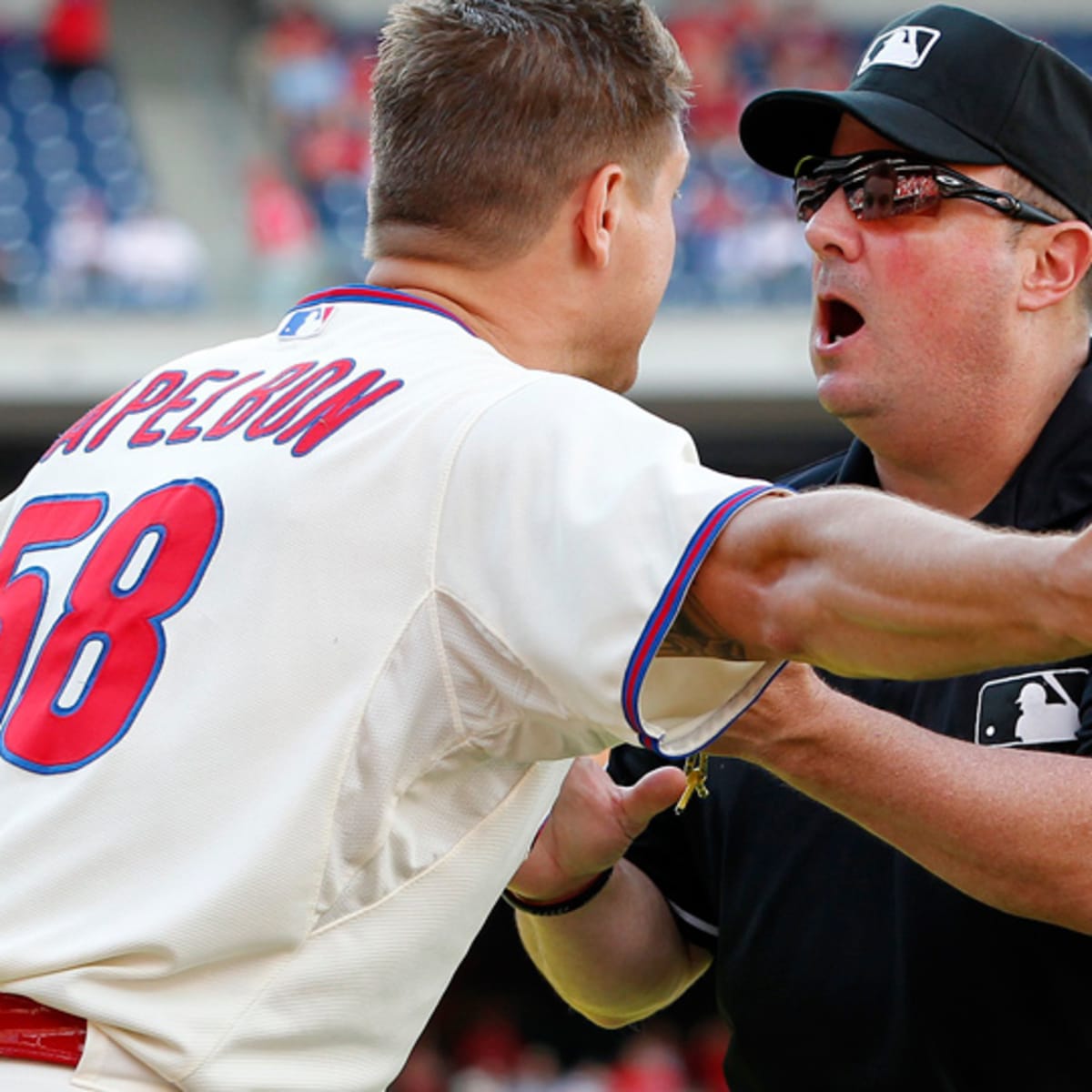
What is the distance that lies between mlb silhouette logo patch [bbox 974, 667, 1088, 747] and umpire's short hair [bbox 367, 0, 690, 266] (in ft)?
3.19

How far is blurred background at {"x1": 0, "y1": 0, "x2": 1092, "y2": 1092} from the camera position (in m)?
9.72

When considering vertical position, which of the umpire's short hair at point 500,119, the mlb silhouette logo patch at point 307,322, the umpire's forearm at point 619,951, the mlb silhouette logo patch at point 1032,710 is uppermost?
the umpire's short hair at point 500,119

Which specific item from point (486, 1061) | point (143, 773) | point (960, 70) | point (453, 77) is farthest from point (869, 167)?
point (486, 1061)

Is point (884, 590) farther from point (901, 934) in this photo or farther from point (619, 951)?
point (619, 951)

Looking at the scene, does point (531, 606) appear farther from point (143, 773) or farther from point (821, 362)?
point (821, 362)

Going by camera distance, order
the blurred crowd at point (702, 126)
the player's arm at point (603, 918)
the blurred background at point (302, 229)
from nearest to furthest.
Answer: the player's arm at point (603, 918) → the blurred background at point (302, 229) → the blurred crowd at point (702, 126)

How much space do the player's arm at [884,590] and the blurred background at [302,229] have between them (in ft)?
19.4

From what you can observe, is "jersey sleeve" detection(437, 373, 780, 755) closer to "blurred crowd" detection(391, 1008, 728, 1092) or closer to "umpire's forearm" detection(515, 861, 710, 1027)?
"umpire's forearm" detection(515, 861, 710, 1027)

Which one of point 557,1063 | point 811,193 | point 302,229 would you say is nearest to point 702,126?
point 302,229

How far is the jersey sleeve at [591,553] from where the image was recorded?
183 centimetres

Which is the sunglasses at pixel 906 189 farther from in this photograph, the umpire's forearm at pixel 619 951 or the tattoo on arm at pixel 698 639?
the tattoo on arm at pixel 698 639

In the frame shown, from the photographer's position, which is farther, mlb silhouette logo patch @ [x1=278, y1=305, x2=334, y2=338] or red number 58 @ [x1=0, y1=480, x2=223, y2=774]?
mlb silhouette logo patch @ [x1=278, y1=305, x2=334, y2=338]

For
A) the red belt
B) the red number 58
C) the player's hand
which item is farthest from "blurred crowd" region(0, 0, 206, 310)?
the red belt

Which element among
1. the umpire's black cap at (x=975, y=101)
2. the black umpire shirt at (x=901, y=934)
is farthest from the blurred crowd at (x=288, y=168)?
the black umpire shirt at (x=901, y=934)
